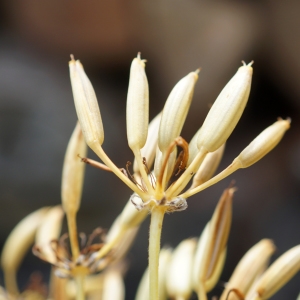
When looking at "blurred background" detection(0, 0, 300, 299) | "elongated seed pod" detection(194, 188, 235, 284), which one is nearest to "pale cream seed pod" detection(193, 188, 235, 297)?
"elongated seed pod" detection(194, 188, 235, 284)

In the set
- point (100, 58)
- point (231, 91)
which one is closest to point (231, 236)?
point (100, 58)

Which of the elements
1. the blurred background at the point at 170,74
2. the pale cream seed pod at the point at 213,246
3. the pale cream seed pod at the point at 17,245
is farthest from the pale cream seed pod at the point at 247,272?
the blurred background at the point at 170,74

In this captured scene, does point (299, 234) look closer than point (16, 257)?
No

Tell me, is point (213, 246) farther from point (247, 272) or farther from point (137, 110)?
point (137, 110)

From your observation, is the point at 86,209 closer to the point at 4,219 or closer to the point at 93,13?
the point at 4,219

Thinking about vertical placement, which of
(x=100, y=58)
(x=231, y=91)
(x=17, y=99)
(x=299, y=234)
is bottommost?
(x=299, y=234)

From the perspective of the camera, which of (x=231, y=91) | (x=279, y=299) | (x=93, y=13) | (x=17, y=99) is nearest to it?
(x=231, y=91)

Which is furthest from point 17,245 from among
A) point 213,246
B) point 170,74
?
point 170,74

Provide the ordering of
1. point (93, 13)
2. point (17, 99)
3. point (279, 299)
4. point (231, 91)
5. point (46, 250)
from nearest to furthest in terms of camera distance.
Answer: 1. point (231, 91)
2. point (46, 250)
3. point (279, 299)
4. point (17, 99)
5. point (93, 13)
